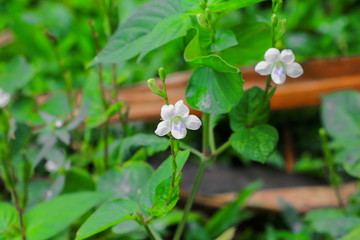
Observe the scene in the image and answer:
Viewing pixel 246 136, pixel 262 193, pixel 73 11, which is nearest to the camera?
pixel 246 136

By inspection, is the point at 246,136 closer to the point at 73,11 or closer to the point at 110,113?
the point at 110,113

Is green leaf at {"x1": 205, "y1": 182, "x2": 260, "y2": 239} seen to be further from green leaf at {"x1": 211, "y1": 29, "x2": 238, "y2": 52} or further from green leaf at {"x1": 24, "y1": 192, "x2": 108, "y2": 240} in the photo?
green leaf at {"x1": 211, "y1": 29, "x2": 238, "y2": 52}

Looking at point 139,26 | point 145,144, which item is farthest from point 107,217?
point 139,26

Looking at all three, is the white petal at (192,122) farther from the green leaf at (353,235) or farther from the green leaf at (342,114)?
the green leaf at (342,114)

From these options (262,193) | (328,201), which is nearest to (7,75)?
(262,193)

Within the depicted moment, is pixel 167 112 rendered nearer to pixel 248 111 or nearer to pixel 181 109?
pixel 181 109

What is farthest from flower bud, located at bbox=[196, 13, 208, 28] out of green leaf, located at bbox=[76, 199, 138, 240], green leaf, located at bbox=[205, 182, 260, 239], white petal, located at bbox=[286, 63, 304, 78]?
green leaf, located at bbox=[205, 182, 260, 239]
